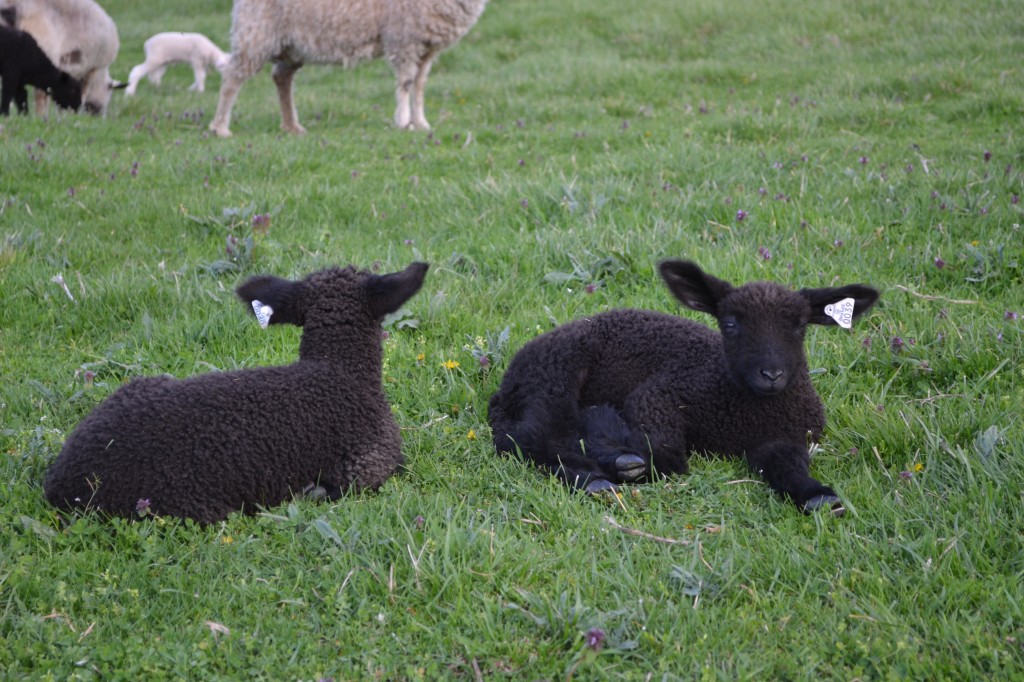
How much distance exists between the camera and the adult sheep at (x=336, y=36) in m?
11.1

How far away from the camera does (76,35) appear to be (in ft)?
43.6

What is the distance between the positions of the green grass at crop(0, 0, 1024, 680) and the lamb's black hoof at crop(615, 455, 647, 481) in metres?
0.06

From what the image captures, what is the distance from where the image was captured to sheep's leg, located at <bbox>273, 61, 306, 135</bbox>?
10.9 meters

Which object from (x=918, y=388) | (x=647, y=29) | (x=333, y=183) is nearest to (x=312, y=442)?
(x=918, y=388)

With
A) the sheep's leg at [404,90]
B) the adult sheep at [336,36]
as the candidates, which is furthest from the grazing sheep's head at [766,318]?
the sheep's leg at [404,90]

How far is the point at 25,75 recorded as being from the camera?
1256cm

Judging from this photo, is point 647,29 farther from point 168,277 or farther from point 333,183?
point 168,277

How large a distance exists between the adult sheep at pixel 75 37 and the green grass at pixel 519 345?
2426mm

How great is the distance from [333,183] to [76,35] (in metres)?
7.37

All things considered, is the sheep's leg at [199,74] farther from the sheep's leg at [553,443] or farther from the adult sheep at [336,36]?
the sheep's leg at [553,443]

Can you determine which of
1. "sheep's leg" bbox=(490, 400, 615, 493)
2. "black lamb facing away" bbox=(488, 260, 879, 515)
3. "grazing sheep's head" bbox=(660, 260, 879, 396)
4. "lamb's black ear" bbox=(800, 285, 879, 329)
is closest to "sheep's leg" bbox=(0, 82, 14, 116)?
"black lamb facing away" bbox=(488, 260, 879, 515)

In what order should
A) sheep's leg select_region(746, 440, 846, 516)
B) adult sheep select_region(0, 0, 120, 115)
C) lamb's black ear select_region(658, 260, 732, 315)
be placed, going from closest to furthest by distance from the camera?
sheep's leg select_region(746, 440, 846, 516)
lamb's black ear select_region(658, 260, 732, 315)
adult sheep select_region(0, 0, 120, 115)

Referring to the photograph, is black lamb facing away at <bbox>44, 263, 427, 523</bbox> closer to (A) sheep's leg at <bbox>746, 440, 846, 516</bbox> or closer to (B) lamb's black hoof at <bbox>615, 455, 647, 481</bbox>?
(B) lamb's black hoof at <bbox>615, 455, 647, 481</bbox>

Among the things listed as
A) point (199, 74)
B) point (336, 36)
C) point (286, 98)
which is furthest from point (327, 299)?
point (199, 74)
